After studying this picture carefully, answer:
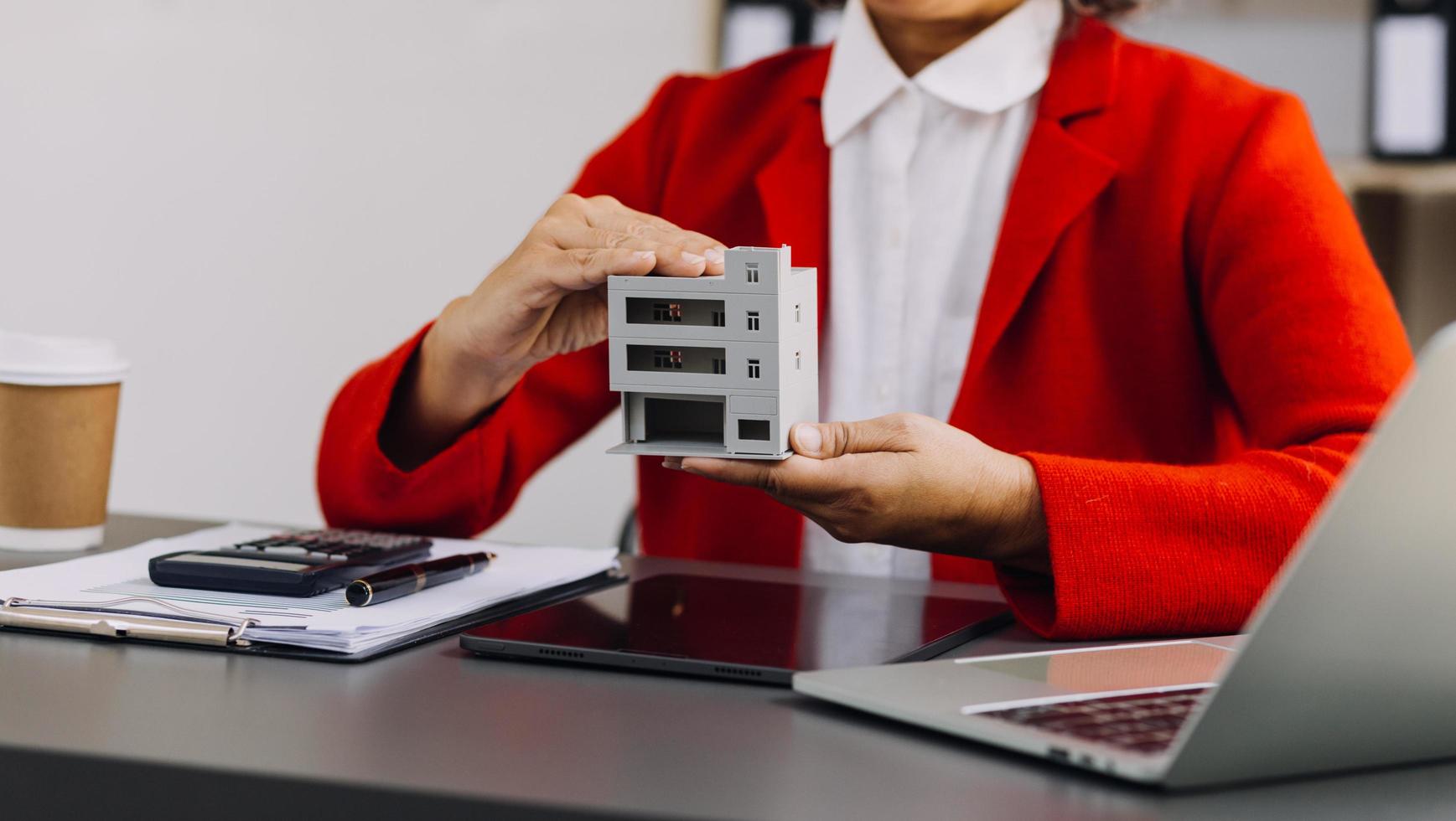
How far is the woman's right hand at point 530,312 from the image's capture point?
85 cm

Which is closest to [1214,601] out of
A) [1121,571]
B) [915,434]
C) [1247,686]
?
[1121,571]

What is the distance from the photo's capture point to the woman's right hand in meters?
0.85

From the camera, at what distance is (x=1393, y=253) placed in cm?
239

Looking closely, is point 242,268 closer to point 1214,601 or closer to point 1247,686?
point 1214,601

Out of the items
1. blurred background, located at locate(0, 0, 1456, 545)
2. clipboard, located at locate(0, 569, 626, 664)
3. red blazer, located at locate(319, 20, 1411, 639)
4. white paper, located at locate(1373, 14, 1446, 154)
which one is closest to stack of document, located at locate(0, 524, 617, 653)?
clipboard, located at locate(0, 569, 626, 664)

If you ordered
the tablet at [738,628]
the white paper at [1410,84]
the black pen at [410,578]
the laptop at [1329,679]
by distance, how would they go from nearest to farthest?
the laptop at [1329,679]
the tablet at [738,628]
the black pen at [410,578]
the white paper at [1410,84]

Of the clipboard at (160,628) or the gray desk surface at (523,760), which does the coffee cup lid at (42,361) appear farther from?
the gray desk surface at (523,760)

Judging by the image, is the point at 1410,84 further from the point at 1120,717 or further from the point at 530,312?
the point at 1120,717

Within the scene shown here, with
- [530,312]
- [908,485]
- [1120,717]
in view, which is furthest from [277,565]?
[1120,717]

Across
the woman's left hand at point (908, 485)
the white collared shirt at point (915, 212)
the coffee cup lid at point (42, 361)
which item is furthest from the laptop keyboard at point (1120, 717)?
the coffee cup lid at point (42, 361)

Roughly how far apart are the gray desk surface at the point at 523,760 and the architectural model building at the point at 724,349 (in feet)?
0.56

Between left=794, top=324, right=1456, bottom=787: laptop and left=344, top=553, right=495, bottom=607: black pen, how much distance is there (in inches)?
12.7

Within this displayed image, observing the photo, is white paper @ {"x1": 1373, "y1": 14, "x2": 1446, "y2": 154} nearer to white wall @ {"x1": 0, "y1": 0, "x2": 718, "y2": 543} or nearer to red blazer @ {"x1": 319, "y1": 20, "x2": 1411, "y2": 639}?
white wall @ {"x1": 0, "y1": 0, "x2": 718, "y2": 543}

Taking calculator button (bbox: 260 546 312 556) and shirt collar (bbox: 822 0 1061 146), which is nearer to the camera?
calculator button (bbox: 260 546 312 556)
